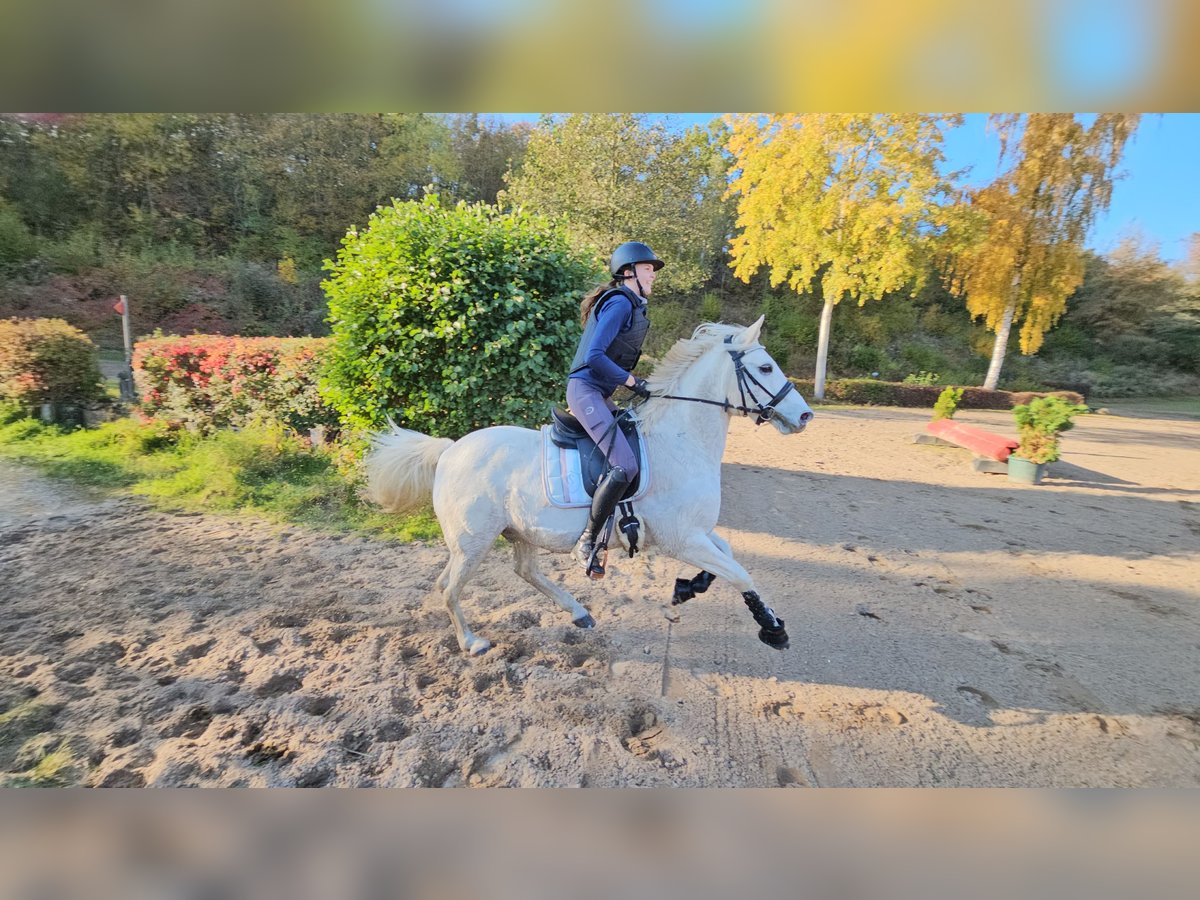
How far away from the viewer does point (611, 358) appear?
2.46 metres

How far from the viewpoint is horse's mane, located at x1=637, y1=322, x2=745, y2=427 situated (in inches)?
102

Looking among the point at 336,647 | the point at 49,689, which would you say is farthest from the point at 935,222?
the point at 49,689

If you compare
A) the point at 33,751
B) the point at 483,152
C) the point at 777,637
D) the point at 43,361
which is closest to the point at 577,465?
the point at 777,637

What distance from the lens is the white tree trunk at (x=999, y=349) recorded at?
4051 mm

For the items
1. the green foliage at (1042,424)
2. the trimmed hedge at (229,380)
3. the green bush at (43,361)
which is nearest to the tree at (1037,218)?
the green foliage at (1042,424)

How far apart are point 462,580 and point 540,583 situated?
0.49 m

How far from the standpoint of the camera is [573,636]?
298 centimetres

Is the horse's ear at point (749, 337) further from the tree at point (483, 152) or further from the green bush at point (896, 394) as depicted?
the tree at point (483, 152)

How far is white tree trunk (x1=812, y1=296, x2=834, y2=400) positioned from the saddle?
331 centimetres

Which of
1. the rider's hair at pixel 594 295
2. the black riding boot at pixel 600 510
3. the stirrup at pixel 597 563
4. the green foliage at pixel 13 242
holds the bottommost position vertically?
the stirrup at pixel 597 563

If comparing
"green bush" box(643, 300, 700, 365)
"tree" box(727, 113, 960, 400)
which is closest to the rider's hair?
"tree" box(727, 113, 960, 400)

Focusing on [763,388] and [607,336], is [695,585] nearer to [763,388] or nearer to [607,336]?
[763,388]

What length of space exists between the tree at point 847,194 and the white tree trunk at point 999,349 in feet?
2.59
